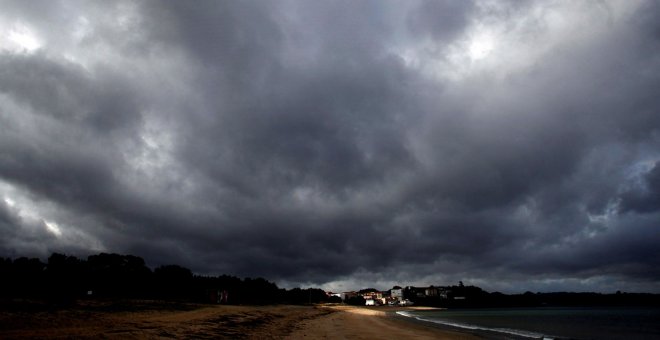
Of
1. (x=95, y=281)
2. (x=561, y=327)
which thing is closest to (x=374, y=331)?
(x=561, y=327)

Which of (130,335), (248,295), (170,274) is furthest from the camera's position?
(248,295)

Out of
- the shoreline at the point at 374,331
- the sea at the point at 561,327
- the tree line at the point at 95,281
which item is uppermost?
the tree line at the point at 95,281

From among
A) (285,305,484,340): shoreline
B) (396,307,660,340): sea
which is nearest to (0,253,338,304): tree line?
(285,305,484,340): shoreline

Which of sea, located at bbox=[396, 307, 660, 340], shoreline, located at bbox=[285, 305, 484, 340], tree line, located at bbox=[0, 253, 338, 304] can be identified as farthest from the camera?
tree line, located at bbox=[0, 253, 338, 304]

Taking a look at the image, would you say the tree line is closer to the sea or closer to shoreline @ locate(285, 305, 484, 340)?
shoreline @ locate(285, 305, 484, 340)

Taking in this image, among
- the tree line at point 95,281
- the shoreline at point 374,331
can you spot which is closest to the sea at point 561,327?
the shoreline at point 374,331

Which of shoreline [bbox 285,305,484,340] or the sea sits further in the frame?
the sea

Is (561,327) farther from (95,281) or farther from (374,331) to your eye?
(95,281)

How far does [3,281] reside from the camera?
49875 millimetres

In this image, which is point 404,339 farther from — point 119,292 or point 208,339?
point 119,292

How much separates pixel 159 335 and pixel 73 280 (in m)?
56.4


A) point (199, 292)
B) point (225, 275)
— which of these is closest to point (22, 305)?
point (199, 292)

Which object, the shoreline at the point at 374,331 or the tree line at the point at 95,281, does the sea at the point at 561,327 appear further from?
the tree line at the point at 95,281

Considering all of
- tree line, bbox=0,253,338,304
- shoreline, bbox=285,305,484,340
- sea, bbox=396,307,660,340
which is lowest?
sea, bbox=396,307,660,340
